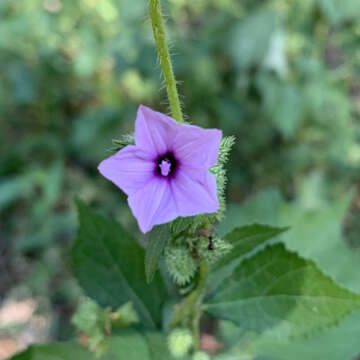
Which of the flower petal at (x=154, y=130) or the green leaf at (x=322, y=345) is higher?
the flower petal at (x=154, y=130)

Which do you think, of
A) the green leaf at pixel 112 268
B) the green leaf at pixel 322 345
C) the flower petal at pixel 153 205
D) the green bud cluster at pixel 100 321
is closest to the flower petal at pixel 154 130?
the flower petal at pixel 153 205

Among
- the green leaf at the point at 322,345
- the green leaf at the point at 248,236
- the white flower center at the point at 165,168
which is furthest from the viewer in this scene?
the green leaf at the point at 322,345

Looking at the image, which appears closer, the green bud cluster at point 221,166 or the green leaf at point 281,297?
the green bud cluster at point 221,166

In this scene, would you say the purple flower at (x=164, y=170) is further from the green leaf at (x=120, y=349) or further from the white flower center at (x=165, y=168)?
the green leaf at (x=120, y=349)

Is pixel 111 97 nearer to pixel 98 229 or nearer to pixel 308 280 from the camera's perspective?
pixel 98 229

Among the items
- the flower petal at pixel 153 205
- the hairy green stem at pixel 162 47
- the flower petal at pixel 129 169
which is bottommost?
the flower petal at pixel 153 205

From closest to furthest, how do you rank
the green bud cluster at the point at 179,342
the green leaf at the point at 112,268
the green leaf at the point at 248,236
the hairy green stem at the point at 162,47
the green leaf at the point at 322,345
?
the hairy green stem at the point at 162,47, the green leaf at the point at 248,236, the green bud cluster at the point at 179,342, the green leaf at the point at 112,268, the green leaf at the point at 322,345

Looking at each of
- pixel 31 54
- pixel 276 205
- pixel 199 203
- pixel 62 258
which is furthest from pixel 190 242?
pixel 31 54
